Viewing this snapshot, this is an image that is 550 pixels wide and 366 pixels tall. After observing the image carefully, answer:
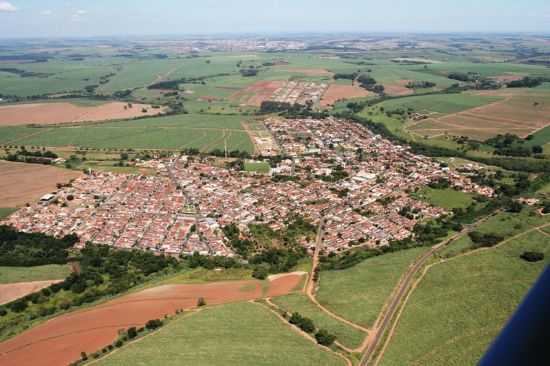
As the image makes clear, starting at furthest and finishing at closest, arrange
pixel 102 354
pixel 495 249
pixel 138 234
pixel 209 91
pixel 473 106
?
pixel 209 91
pixel 473 106
pixel 138 234
pixel 495 249
pixel 102 354

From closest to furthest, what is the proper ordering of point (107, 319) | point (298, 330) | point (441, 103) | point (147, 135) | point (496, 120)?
point (298, 330)
point (107, 319)
point (147, 135)
point (496, 120)
point (441, 103)

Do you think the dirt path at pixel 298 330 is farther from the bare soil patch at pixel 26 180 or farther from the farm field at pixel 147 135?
the farm field at pixel 147 135

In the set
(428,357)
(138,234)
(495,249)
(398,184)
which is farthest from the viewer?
(398,184)

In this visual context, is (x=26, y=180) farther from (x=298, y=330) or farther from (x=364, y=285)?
(x=364, y=285)

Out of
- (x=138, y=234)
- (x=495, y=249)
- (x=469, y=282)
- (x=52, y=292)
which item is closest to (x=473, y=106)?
(x=495, y=249)

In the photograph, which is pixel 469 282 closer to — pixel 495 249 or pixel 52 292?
pixel 495 249

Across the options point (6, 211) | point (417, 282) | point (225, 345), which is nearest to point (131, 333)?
point (225, 345)

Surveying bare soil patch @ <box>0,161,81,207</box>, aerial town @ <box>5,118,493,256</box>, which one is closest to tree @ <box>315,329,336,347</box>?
aerial town @ <box>5,118,493,256</box>
